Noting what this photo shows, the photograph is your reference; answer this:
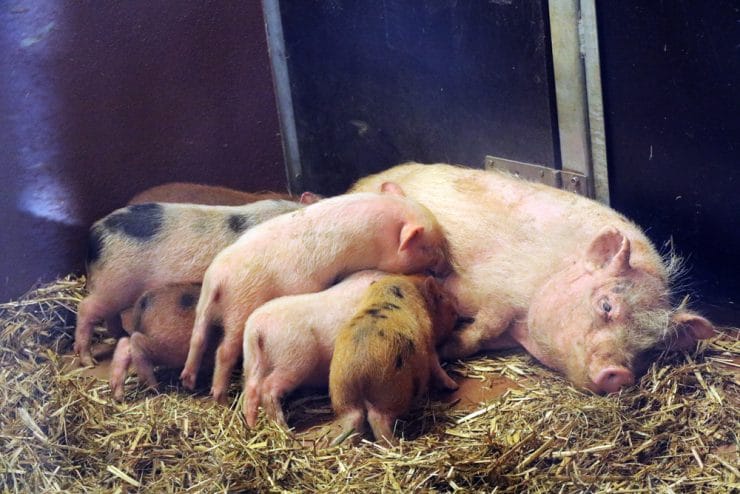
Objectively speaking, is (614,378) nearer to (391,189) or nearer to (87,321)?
(391,189)

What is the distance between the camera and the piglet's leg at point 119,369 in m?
3.97

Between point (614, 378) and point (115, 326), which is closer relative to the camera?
point (614, 378)

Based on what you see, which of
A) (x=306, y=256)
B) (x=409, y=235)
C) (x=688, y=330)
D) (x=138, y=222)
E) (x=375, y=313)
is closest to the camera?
(x=375, y=313)

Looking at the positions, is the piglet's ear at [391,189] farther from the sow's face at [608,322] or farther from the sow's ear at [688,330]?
the sow's ear at [688,330]

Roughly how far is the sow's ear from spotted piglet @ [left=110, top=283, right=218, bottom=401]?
6.37ft

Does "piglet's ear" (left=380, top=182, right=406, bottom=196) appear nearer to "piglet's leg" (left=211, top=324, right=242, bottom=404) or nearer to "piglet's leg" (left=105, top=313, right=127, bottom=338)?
"piglet's leg" (left=211, top=324, right=242, bottom=404)

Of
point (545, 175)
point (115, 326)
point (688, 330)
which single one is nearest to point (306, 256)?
point (115, 326)

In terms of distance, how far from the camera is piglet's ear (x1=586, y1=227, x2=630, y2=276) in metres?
3.85

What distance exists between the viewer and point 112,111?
14.4 feet

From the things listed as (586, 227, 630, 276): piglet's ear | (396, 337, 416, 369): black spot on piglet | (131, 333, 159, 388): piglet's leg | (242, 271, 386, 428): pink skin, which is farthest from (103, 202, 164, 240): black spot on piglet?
(586, 227, 630, 276): piglet's ear

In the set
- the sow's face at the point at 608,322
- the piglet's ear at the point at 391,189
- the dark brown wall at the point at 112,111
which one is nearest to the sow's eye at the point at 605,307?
the sow's face at the point at 608,322

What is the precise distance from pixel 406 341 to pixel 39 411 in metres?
1.55

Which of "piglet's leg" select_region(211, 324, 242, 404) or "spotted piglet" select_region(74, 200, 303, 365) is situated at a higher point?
"spotted piglet" select_region(74, 200, 303, 365)

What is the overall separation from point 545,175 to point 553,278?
0.54 metres
